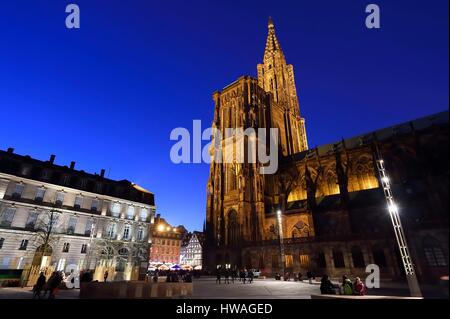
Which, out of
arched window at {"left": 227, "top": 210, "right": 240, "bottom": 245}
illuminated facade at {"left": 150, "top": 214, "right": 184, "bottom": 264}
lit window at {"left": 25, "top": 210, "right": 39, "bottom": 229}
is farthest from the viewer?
illuminated facade at {"left": 150, "top": 214, "right": 184, "bottom": 264}

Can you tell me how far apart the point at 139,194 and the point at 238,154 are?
64.6 ft

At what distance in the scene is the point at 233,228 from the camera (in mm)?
45562

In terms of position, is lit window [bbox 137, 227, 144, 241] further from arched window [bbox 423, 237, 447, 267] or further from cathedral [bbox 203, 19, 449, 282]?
arched window [bbox 423, 237, 447, 267]

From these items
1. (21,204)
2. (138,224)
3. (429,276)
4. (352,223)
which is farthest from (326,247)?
(21,204)

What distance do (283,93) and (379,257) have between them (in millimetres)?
53439

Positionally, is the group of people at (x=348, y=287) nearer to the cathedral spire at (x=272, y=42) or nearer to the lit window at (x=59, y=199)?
the lit window at (x=59, y=199)

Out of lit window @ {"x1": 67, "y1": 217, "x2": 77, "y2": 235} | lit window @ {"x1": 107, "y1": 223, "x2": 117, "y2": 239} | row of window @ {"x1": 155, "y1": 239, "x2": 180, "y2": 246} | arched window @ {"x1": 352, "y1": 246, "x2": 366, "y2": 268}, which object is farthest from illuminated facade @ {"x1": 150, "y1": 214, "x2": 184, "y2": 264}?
arched window @ {"x1": 352, "y1": 246, "x2": 366, "y2": 268}

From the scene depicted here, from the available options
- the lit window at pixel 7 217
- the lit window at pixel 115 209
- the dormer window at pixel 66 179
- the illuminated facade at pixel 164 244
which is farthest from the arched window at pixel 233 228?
the illuminated facade at pixel 164 244

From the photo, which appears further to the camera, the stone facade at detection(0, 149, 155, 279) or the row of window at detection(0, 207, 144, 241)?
the stone facade at detection(0, 149, 155, 279)

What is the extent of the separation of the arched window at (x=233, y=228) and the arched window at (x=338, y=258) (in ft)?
54.3

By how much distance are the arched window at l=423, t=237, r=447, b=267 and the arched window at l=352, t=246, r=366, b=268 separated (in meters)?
31.5

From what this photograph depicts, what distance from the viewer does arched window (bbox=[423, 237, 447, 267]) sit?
287cm
